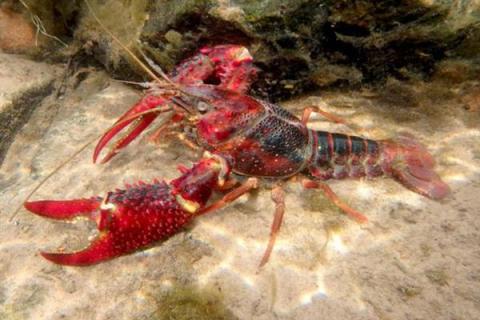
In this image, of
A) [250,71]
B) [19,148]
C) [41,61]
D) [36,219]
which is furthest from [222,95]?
[41,61]

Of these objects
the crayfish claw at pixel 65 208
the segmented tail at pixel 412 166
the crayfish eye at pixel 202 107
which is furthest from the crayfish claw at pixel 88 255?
the segmented tail at pixel 412 166

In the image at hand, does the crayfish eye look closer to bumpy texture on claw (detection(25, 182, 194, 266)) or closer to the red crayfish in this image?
the red crayfish

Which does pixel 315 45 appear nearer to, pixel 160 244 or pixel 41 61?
pixel 160 244

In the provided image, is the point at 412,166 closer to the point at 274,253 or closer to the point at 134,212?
the point at 274,253

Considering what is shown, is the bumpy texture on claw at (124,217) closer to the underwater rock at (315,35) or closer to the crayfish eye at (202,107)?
the crayfish eye at (202,107)

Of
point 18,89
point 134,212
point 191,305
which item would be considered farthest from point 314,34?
point 18,89

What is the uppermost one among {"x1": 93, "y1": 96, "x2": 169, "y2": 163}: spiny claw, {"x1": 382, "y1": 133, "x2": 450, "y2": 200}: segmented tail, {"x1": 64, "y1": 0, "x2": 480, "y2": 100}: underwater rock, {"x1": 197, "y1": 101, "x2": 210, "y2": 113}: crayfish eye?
{"x1": 64, "y1": 0, "x2": 480, "y2": 100}: underwater rock

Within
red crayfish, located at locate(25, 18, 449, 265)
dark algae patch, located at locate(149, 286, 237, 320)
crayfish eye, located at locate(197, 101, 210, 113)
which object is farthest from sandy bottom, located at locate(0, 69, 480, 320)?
crayfish eye, located at locate(197, 101, 210, 113)

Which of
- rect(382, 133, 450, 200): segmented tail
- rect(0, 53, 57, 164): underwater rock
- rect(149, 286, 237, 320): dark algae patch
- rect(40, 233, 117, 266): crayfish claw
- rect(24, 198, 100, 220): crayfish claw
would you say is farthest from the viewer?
rect(0, 53, 57, 164): underwater rock
